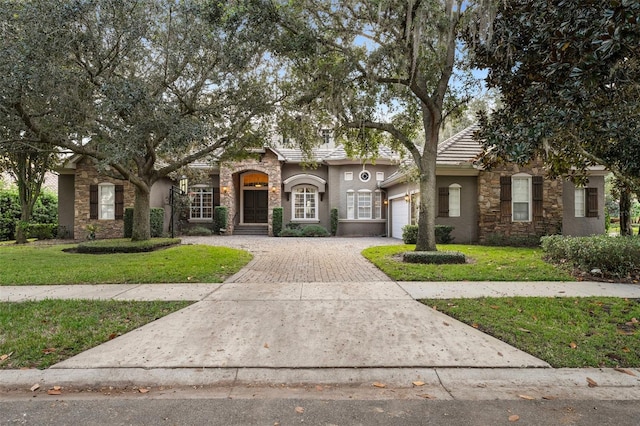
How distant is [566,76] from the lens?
4.28 meters

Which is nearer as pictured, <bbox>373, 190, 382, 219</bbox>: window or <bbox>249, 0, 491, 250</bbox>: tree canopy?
<bbox>249, 0, 491, 250</bbox>: tree canopy

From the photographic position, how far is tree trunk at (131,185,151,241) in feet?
43.7

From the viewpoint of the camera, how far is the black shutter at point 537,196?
48.9ft

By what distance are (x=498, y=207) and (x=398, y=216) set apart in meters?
5.05

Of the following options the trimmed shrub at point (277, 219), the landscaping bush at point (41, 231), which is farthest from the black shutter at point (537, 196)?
the landscaping bush at point (41, 231)

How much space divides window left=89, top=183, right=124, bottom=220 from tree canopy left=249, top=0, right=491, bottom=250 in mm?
11517

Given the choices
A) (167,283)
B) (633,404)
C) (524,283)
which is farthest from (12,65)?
(524,283)

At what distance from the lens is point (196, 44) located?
8.52m

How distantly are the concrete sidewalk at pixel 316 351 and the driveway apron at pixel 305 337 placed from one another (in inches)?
0.5

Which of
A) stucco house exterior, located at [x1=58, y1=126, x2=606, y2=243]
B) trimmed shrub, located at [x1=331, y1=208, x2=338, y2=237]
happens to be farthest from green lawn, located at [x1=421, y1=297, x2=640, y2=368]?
trimmed shrub, located at [x1=331, y1=208, x2=338, y2=237]

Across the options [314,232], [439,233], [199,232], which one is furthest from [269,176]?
[439,233]

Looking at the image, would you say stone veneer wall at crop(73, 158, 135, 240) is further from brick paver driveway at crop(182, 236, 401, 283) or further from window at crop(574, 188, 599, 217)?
window at crop(574, 188, 599, 217)

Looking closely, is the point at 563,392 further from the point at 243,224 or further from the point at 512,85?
the point at 243,224

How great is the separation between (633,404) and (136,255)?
12.0 m
